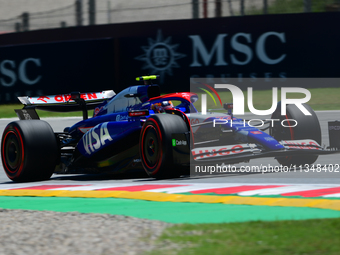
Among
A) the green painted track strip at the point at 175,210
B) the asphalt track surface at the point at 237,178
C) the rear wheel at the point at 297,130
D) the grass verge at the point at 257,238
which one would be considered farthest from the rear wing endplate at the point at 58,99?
the grass verge at the point at 257,238

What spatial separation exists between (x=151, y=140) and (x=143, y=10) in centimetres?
1498

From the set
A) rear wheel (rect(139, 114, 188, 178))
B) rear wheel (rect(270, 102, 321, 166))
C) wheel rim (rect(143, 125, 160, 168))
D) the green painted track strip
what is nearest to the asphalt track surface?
rear wheel (rect(139, 114, 188, 178))

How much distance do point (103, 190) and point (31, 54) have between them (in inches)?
585

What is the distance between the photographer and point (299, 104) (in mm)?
8484

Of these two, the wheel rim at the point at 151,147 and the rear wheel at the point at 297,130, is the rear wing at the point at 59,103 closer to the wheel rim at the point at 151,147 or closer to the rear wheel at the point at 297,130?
the wheel rim at the point at 151,147

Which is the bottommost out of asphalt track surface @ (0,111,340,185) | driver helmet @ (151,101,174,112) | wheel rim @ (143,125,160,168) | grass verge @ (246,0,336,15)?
asphalt track surface @ (0,111,340,185)

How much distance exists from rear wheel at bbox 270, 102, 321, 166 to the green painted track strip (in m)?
3.02

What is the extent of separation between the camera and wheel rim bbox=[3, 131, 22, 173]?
28.8ft

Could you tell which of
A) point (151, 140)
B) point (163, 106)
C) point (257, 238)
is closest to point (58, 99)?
point (163, 106)

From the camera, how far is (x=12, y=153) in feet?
29.5

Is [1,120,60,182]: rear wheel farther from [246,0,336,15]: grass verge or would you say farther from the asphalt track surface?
[246,0,336,15]: grass verge

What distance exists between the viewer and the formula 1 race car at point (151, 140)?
7508 millimetres

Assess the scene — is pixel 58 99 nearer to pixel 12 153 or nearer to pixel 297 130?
pixel 12 153

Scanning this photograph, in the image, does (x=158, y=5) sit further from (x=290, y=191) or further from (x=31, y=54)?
(x=290, y=191)
